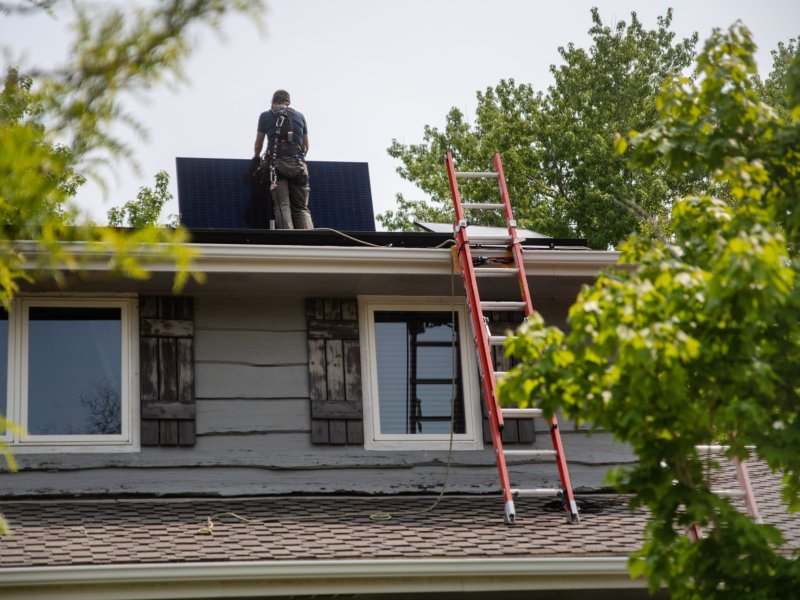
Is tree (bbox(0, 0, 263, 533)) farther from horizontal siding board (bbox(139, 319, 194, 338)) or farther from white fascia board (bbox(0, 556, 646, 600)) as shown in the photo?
horizontal siding board (bbox(139, 319, 194, 338))

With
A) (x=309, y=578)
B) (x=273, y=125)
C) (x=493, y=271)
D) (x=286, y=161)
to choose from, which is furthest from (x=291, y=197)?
(x=309, y=578)

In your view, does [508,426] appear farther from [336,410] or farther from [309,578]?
[309,578]

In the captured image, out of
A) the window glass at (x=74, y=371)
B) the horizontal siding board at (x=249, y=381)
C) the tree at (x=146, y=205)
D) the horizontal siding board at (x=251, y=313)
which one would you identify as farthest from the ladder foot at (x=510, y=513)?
the tree at (x=146, y=205)

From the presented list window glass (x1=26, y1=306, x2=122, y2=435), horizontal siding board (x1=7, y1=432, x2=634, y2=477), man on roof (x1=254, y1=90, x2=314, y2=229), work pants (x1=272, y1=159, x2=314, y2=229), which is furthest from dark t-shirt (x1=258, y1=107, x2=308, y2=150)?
horizontal siding board (x1=7, y1=432, x2=634, y2=477)

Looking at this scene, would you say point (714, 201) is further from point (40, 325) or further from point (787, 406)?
point (40, 325)

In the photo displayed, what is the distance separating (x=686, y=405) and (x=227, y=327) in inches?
166

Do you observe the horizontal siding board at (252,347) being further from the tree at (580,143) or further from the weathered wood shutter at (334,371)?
the tree at (580,143)

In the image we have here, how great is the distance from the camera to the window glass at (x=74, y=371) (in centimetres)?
758

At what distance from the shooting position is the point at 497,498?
7840 mm

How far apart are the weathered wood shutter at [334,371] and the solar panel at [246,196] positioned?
7.02ft

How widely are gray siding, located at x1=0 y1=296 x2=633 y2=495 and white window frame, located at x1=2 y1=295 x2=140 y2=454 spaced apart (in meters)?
0.08

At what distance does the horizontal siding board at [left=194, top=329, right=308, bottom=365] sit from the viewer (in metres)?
8.02

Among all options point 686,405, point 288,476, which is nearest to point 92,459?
point 288,476

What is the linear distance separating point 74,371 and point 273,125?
3042 mm
